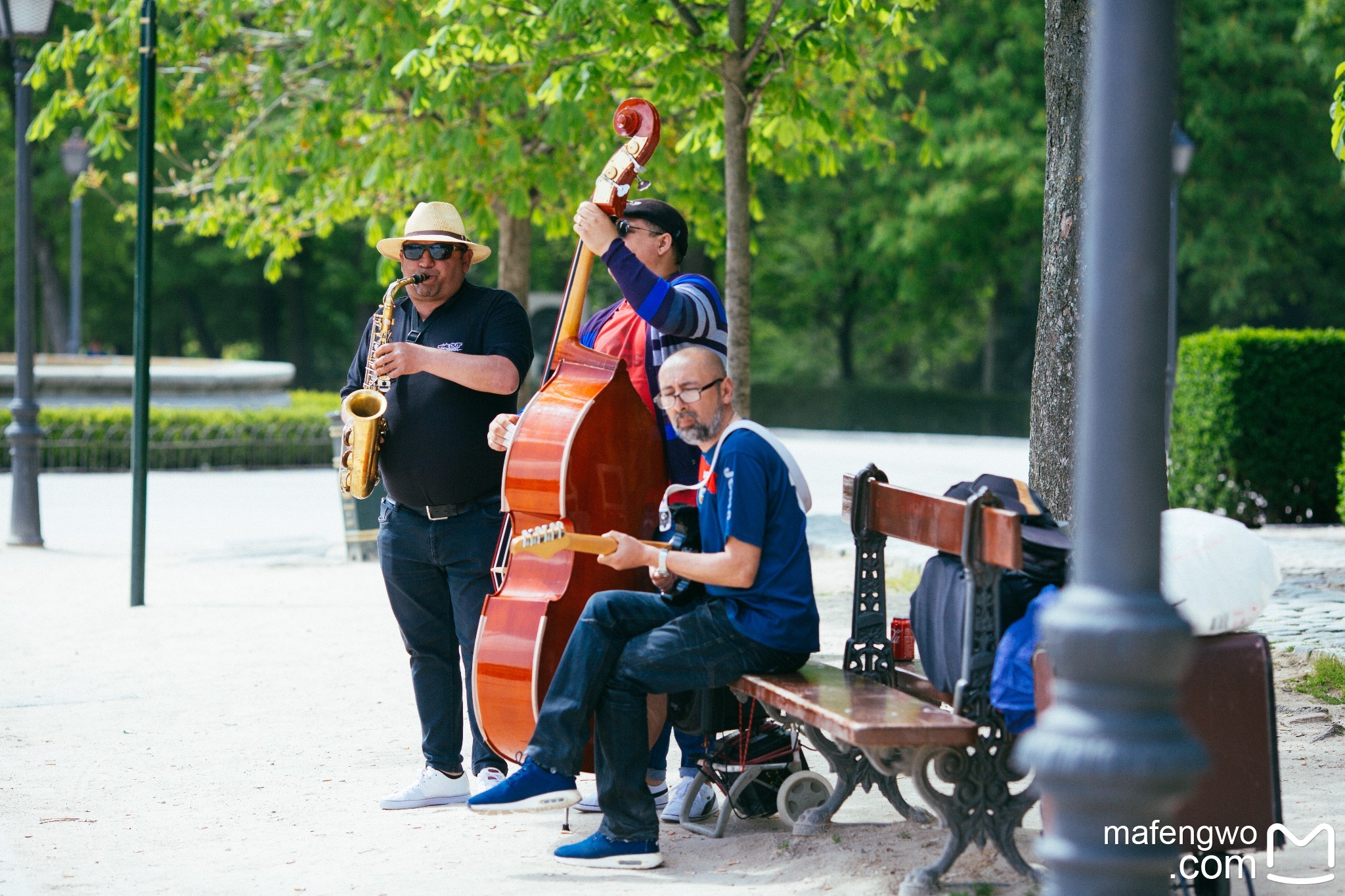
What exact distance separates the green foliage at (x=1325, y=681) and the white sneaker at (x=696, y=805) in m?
2.78

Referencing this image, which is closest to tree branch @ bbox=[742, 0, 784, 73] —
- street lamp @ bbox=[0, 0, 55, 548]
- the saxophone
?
the saxophone

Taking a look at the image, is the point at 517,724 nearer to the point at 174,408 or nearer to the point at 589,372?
the point at 589,372

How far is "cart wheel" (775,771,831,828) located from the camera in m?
4.40

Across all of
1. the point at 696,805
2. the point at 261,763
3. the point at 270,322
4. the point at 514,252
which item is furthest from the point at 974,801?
the point at 270,322

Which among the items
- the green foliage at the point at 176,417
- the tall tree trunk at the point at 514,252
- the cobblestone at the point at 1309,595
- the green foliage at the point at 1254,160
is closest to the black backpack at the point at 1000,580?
the cobblestone at the point at 1309,595

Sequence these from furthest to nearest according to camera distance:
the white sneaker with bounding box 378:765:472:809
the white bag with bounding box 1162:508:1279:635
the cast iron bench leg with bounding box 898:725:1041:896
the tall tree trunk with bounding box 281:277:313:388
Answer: the tall tree trunk with bounding box 281:277:313:388 < the white sneaker with bounding box 378:765:472:809 < the cast iron bench leg with bounding box 898:725:1041:896 < the white bag with bounding box 1162:508:1279:635

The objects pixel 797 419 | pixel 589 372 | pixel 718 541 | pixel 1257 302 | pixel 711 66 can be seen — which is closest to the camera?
pixel 718 541

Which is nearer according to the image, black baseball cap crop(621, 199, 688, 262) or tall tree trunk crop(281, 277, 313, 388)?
black baseball cap crop(621, 199, 688, 262)

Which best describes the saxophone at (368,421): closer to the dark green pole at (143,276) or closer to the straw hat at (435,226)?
the straw hat at (435,226)

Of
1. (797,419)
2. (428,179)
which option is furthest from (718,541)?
(797,419)

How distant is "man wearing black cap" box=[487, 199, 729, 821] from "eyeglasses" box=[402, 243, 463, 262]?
0.51m

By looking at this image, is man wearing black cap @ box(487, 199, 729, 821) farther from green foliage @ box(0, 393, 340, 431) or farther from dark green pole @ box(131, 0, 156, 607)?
green foliage @ box(0, 393, 340, 431)

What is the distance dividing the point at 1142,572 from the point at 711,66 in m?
6.55

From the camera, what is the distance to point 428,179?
10500mm
